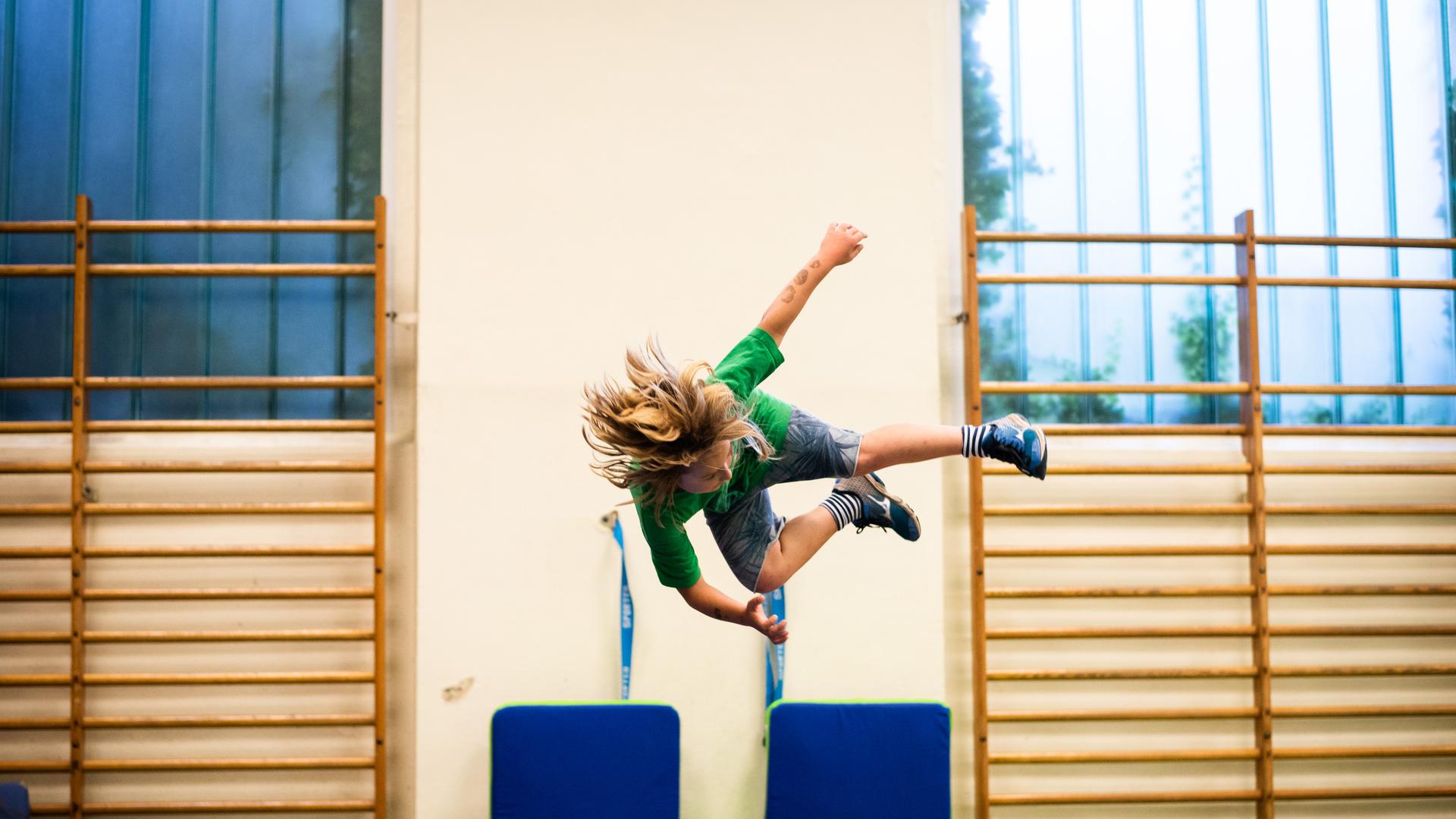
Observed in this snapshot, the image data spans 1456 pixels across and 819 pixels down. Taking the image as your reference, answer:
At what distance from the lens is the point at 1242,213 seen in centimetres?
404

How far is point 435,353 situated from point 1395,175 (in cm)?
402

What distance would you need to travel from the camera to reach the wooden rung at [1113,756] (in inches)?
146

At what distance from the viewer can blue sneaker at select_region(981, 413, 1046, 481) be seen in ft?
7.30

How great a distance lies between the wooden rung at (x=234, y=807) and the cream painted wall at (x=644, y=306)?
343mm

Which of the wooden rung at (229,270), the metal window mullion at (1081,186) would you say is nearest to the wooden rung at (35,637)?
the wooden rung at (229,270)

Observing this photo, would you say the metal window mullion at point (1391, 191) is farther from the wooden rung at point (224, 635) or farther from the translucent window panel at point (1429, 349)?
the wooden rung at point (224, 635)

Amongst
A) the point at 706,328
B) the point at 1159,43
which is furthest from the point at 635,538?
the point at 1159,43

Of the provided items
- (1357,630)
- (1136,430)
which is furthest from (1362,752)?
(1136,430)

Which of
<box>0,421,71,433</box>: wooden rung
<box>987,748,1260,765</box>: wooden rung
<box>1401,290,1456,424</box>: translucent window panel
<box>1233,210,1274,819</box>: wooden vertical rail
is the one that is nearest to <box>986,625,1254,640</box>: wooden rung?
<box>1233,210,1274,819</box>: wooden vertical rail

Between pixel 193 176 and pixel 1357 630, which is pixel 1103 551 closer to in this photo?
pixel 1357 630

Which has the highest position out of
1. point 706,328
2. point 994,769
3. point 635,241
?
point 635,241

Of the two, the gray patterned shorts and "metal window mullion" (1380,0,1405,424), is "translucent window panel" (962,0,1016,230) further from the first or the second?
the gray patterned shorts

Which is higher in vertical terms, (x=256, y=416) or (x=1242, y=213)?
(x=1242, y=213)

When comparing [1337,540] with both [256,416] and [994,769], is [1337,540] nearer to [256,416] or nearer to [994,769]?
[994,769]
